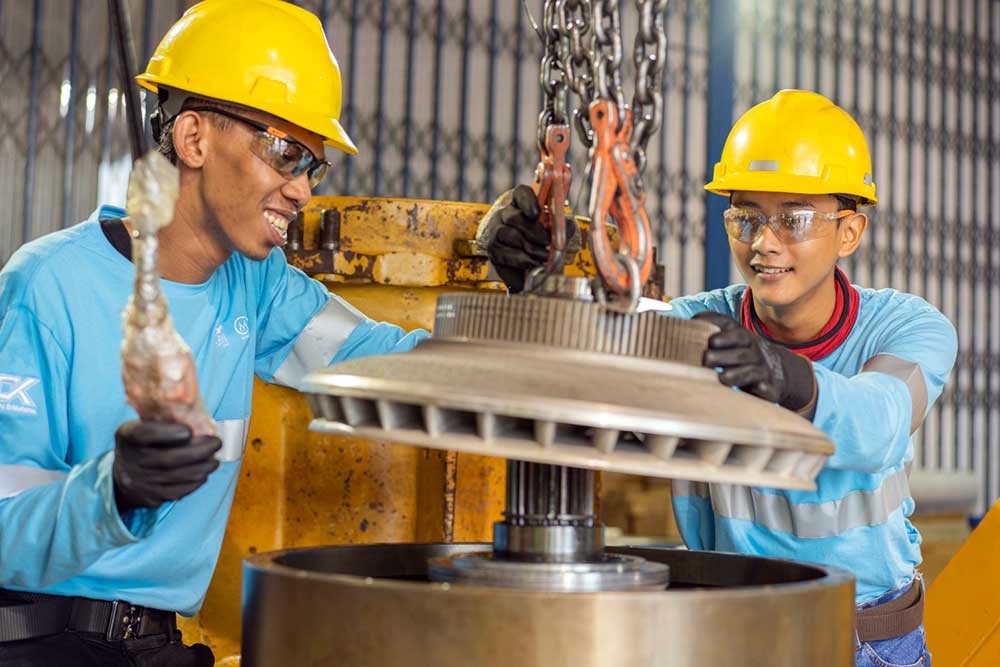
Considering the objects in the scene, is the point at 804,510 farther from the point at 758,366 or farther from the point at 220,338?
the point at 220,338

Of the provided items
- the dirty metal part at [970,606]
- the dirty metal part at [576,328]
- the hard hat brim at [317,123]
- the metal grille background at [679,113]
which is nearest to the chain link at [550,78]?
the dirty metal part at [576,328]

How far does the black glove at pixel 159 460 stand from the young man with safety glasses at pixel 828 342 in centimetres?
76

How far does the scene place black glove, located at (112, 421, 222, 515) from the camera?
4.46 ft

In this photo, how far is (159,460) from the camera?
1.39m

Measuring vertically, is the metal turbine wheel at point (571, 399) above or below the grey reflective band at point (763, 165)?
below

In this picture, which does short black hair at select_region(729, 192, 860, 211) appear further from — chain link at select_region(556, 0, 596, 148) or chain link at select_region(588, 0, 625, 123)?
chain link at select_region(588, 0, 625, 123)

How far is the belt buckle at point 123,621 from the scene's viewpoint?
1919 mm

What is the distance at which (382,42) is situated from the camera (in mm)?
6242

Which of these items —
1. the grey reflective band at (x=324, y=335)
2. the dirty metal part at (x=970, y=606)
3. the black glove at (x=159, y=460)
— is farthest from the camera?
the dirty metal part at (x=970, y=606)

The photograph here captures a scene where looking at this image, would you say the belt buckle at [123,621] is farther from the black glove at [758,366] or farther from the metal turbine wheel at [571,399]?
the black glove at [758,366]

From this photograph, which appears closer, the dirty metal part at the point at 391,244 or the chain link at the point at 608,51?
the chain link at the point at 608,51

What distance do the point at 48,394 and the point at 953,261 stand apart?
7.15 metres

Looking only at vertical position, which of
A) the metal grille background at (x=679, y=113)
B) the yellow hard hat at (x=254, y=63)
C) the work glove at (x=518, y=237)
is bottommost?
the work glove at (x=518, y=237)

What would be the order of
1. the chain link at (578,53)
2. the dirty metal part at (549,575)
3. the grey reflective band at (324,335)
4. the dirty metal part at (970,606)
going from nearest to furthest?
the dirty metal part at (549,575) < the chain link at (578,53) < the grey reflective band at (324,335) < the dirty metal part at (970,606)
